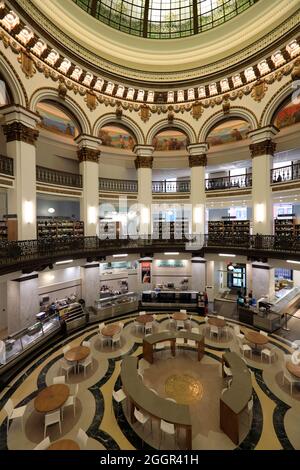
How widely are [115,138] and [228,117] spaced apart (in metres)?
8.02

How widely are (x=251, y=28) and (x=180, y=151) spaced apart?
A: 7.45m

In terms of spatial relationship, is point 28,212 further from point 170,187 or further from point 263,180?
point 263,180

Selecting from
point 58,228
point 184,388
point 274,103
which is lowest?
point 184,388

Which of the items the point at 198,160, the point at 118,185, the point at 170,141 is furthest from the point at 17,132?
the point at 170,141

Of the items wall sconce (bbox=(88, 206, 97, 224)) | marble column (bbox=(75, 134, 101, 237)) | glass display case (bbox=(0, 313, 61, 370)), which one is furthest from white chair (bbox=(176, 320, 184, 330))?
wall sconce (bbox=(88, 206, 97, 224))

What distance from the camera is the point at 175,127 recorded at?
14492 millimetres

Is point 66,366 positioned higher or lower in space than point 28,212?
lower

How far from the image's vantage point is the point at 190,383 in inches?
263

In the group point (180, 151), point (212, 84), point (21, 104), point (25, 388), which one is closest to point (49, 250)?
point (25, 388)

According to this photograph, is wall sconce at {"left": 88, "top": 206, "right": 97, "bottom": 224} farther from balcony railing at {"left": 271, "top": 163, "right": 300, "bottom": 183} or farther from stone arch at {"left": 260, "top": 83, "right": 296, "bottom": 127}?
stone arch at {"left": 260, "top": 83, "right": 296, "bottom": 127}

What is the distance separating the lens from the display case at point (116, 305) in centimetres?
1142

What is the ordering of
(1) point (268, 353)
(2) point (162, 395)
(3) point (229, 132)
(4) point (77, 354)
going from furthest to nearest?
(3) point (229, 132) → (1) point (268, 353) → (4) point (77, 354) → (2) point (162, 395)

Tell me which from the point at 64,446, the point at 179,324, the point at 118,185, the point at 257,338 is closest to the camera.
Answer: the point at 64,446

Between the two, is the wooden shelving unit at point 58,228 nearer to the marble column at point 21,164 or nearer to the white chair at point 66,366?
the marble column at point 21,164
